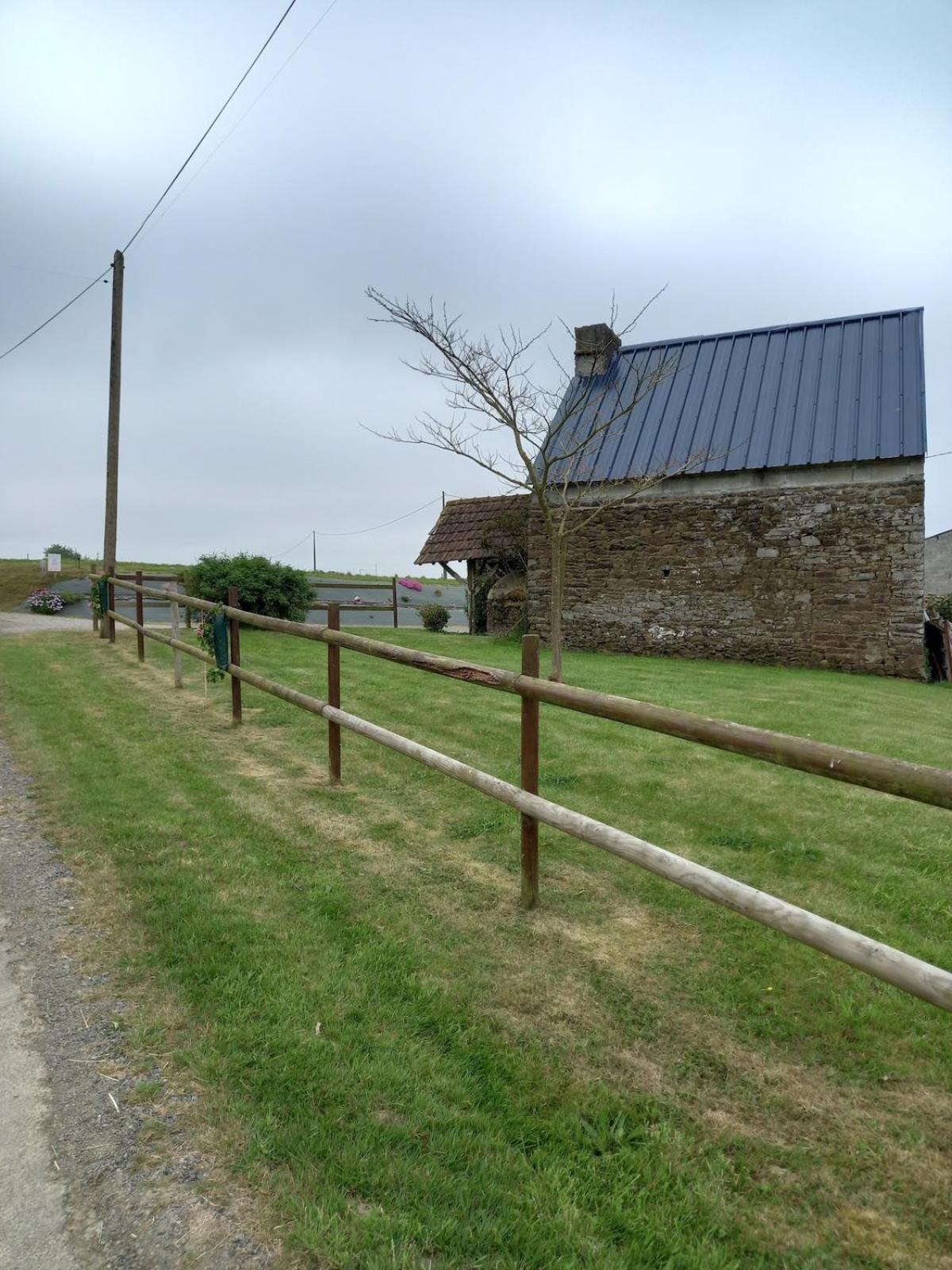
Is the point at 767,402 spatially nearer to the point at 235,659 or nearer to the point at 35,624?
the point at 235,659

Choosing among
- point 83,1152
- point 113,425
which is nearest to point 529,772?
point 83,1152

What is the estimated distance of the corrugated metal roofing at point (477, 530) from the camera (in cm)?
1992

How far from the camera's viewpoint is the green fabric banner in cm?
738

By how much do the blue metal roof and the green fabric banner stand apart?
27.1ft

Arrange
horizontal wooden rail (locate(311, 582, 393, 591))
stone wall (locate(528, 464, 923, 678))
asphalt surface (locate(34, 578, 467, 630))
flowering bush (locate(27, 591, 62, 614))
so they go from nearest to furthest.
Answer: stone wall (locate(528, 464, 923, 678)) → asphalt surface (locate(34, 578, 467, 630)) → horizontal wooden rail (locate(311, 582, 393, 591)) → flowering bush (locate(27, 591, 62, 614))

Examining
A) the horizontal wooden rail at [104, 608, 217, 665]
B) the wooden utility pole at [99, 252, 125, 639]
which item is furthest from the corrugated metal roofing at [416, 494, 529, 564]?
the horizontal wooden rail at [104, 608, 217, 665]

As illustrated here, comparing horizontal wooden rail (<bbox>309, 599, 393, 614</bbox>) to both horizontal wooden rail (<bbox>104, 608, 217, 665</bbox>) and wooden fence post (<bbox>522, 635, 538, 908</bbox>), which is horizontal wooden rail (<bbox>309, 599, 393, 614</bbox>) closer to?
horizontal wooden rail (<bbox>104, 608, 217, 665</bbox>)

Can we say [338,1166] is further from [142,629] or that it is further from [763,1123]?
[142,629]

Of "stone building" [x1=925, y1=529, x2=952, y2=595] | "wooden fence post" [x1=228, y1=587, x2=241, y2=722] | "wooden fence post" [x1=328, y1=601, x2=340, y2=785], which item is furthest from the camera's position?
"stone building" [x1=925, y1=529, x2=952, y2=595]

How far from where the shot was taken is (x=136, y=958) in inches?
126

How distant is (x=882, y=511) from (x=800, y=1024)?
13365 mm

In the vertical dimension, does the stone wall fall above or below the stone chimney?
below

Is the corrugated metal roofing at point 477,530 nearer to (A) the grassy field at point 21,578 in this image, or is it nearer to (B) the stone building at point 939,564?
(A) the grassy field at point 21,578

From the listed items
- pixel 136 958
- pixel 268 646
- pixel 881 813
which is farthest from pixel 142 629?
pixel 881 813
